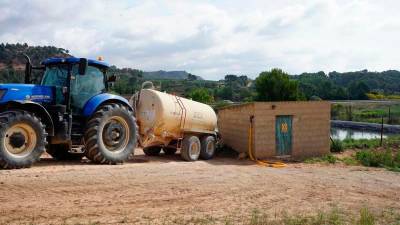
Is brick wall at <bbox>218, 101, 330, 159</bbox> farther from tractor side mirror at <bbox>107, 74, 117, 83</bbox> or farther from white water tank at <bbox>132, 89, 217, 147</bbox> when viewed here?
tractor side mirror at <bbox>107, 74, 117, 83</bbox>

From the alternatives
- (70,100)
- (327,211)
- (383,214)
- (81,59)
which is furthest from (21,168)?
(383,214)

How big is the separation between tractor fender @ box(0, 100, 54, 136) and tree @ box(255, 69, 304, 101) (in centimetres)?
5248

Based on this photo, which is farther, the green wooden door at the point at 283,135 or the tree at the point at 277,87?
the tree at the point at 277,87

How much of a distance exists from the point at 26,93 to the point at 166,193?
4313 millimetres

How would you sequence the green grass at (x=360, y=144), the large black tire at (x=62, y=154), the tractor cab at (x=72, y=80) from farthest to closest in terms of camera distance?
the green grass at (x=360, y=144), the large black tire at (x=62, y=154), the tractor cab at (x=72, y=80)

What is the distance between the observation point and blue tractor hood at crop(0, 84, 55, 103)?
11.3 metres

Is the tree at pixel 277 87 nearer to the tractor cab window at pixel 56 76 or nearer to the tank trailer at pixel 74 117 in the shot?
the tank trailer at pixel 74 117

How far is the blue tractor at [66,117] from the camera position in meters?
11.1

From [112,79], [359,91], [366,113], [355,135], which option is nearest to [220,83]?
[359,91]

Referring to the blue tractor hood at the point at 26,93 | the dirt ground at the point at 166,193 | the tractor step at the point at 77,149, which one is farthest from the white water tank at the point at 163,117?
the blue tractor hood at the point at 26,93

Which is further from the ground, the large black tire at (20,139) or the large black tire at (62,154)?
the large black tire at (20,139)

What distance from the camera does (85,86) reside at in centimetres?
1303

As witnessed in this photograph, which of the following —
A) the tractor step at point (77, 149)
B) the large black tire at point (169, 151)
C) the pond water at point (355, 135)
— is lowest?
the large black tire at point (169, 151)

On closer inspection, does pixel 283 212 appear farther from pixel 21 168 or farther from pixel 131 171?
pixel 21 168
